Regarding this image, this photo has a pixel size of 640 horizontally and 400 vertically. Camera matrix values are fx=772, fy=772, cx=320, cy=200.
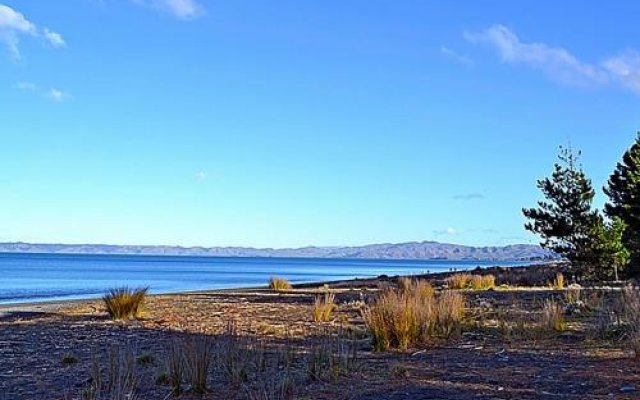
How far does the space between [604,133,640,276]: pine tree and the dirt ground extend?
562 inches

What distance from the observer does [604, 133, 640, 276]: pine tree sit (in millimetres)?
28453

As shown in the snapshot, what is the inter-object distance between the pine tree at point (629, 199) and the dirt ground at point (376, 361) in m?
14.3

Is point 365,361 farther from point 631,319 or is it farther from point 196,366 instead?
point 631,319

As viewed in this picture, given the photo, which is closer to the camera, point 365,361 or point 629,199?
A: point 365,361

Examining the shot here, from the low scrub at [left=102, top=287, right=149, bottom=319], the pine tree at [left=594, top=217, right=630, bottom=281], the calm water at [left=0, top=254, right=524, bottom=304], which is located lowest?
the calm water at [left=0, top=254, right=524, bottom=304]

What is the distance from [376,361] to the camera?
376 inches

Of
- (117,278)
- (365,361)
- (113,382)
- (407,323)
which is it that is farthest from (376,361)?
(117,278)

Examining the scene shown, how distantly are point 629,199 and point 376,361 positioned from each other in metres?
24.3

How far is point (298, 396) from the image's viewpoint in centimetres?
738

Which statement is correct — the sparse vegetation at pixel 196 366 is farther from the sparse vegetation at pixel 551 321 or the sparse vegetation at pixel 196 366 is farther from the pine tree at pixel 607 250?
the pine tree at pixel 607 250

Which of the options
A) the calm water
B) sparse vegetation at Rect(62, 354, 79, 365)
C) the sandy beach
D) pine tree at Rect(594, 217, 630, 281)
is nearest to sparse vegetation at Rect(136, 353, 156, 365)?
the sandy beach

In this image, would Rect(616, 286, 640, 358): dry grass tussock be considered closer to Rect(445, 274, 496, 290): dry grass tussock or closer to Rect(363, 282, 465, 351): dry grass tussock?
Rect(363, 282, 465, 351): dry grass tussock

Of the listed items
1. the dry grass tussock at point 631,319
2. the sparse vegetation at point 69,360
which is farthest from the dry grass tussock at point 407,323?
the sparse vegetation at point 69,360

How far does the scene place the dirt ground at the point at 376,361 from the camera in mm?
7543
